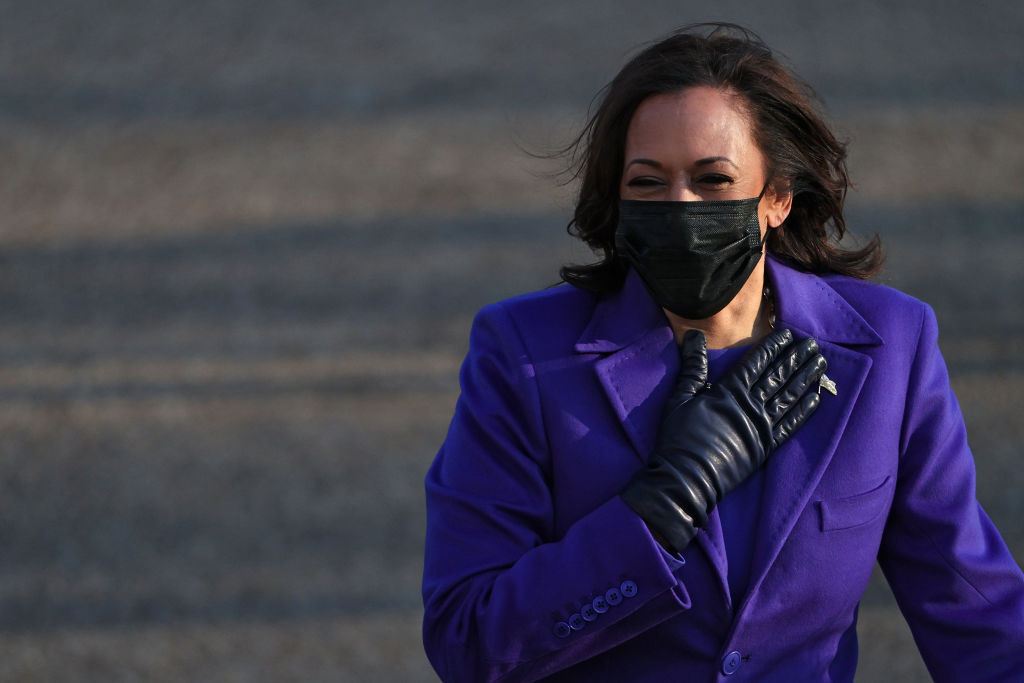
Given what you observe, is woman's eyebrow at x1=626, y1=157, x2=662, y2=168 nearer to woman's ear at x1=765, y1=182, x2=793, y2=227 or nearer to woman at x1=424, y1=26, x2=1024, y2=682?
woman at x1=424, y1=26, x2=1024, y2=682

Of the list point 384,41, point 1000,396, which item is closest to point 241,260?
point 384,41

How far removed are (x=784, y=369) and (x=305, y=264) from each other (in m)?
3.81

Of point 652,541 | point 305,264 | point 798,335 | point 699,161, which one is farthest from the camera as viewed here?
point 305,264

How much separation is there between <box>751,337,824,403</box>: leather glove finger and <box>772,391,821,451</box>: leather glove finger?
15 mm

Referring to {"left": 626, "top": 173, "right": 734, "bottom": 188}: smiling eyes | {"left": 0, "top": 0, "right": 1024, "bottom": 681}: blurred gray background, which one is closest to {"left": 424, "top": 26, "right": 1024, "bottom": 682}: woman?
{"left": 626, "top": 173, "right": 734, "bottom": 188}: smiling eyes

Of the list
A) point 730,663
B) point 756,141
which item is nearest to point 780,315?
point 756,141

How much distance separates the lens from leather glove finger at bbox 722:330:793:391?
1771 mm

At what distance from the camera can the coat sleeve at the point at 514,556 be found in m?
1.64

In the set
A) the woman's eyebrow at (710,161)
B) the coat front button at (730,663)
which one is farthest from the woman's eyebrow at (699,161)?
the coat front button at (730,663)

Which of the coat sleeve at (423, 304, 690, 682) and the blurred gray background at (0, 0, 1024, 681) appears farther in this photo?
the blurred gray background at (0, 0, 1024, 681)

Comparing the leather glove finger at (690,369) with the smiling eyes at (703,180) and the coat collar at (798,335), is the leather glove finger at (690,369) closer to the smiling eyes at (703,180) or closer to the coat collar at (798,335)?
the coat collar at (798,335)

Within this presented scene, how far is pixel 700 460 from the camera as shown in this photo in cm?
167

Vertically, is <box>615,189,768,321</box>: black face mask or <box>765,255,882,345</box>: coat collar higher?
<box>615,189,768,321</box>: black face mask

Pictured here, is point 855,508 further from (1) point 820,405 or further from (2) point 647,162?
(2) point 647,162
